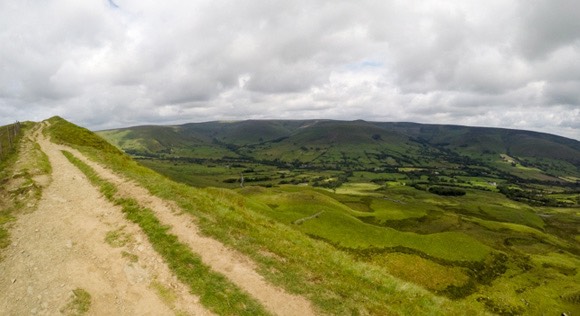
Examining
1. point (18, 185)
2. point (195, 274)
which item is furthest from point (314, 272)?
point (18, 185)

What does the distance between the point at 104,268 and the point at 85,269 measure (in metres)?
1.08

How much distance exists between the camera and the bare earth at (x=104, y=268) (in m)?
16.8

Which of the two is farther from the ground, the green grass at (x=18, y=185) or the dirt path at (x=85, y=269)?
the green grass at (x=18, y=185)

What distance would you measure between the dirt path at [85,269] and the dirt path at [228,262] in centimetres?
245

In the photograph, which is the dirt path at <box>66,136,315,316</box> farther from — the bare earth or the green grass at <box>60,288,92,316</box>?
the green grass at <box>60,288,92,316</box>

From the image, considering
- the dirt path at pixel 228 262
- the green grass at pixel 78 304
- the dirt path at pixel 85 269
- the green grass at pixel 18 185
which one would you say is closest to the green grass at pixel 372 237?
the dirt path at pixel 228 262

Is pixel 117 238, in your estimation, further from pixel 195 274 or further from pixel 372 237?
pixel 372 237

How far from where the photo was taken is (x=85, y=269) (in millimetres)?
19750

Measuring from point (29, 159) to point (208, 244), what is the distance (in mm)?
48817

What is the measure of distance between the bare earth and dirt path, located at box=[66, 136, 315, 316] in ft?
0.18

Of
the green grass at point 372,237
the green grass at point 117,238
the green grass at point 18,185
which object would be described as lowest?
the green grass at point 372,237

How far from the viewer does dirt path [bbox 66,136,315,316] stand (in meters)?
17.5

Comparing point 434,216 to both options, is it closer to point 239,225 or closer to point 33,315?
point 239,225

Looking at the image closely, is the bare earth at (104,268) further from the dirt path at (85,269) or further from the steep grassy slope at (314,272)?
the steep grassy slope at (314,272)
